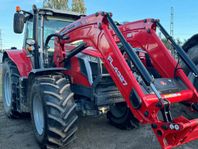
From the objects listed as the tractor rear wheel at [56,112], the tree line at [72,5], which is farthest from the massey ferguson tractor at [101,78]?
Answer: the tree line at [72,5]

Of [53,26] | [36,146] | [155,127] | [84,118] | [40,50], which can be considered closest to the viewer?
[155,127]

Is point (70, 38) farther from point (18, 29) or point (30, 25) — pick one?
point (30, 25)

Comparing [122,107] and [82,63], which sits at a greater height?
[82,63]

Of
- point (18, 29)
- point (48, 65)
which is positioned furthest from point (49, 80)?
point (18, 29)

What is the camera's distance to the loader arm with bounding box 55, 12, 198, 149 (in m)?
3.03

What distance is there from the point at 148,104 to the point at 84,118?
2781 mm

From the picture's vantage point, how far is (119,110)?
5.21m

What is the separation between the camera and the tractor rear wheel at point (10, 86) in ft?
18.1

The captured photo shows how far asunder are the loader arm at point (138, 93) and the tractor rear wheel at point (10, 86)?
2.15 meters

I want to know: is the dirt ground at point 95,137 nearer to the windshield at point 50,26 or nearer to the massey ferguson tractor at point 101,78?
the massey ferguson tractor at point 101,78

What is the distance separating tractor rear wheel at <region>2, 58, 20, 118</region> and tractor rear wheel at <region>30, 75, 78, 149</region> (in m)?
1.64

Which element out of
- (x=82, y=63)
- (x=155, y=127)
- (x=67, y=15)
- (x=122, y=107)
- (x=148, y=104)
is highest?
(x=67, y=15)

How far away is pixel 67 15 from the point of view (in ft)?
17.8

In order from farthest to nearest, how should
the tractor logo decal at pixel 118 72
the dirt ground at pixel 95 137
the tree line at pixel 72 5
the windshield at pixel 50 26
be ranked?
the tree line at pixel 72 5, the windshield at pixel 50 26, the dirt ground at pixel 95 137, the tractor logo decal at pixel 118 72
